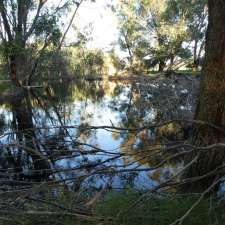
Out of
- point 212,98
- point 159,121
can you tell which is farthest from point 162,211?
point 159,121

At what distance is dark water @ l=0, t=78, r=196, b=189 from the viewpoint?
4547 mm

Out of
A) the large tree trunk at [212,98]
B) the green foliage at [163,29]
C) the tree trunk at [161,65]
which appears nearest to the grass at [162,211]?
the large tree trunk at [212,98]

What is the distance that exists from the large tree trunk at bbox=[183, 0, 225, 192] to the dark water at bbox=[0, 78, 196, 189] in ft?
0.97

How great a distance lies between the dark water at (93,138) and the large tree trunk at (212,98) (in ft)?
0.97

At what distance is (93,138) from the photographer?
432 inches

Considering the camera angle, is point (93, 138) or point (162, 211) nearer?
point (162, 211)

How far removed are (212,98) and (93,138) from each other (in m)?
6.89

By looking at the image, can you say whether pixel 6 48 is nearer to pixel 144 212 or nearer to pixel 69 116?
pixel 69 116

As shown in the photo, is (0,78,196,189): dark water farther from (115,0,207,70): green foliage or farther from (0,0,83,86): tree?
(115,0,207,70): green foliage

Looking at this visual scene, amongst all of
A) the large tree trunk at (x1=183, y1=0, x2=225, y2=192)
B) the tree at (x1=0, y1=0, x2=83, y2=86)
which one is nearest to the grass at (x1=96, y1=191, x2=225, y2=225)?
the large tree trunk at (x1=183, y1=0, x2=225, y2=192)

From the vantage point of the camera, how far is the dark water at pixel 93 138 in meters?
4.55

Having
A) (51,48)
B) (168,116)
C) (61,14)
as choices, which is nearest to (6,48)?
(61,14)

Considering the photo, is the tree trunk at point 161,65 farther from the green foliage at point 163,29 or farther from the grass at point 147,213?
the grass at point 147,213

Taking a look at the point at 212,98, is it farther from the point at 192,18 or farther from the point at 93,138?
the point at 192,18
